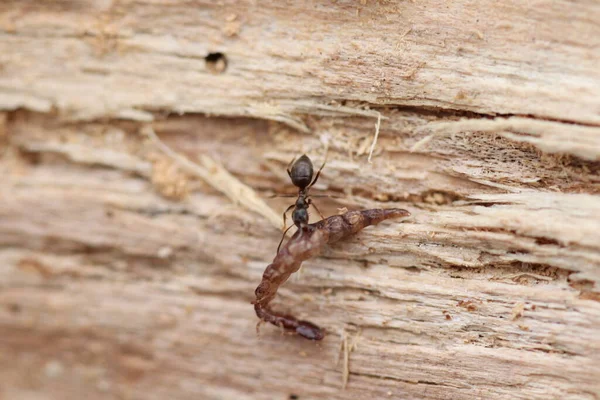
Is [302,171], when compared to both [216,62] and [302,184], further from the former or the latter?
[216,62]

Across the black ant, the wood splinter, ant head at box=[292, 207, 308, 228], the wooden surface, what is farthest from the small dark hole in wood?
the wood splinter

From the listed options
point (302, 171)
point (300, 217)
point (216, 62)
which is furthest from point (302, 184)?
point (216, 62)

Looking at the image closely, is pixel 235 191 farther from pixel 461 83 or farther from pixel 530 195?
pixel 530 195

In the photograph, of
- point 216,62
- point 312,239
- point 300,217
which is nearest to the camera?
point 312,239

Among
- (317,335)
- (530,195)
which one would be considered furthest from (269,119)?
(530,195)

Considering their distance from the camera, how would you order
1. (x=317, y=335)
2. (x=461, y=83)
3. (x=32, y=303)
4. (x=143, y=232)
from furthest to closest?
1. (x=32, y=303)
2. (x=143, y=232)
3. (x=317, y=335)
4. (x=461, y=83)
